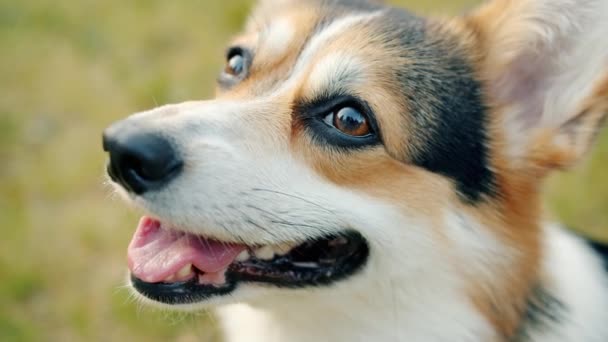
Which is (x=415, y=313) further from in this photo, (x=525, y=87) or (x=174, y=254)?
(x=525, y=87)

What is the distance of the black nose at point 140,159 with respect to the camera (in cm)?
235

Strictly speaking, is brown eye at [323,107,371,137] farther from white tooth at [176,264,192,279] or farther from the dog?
white tooth at [176,264,192,279]

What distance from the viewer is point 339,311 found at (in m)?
2.80

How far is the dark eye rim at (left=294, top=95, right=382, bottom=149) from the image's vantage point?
2680mm

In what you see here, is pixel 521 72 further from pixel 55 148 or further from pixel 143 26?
pixel 143 26

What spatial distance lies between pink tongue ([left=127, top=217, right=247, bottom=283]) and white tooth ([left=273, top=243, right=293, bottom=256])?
13cm

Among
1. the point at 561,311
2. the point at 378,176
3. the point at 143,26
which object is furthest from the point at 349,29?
the point at 143,26

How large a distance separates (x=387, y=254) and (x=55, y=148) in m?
4.03

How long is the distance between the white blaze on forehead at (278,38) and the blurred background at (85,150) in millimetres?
1406

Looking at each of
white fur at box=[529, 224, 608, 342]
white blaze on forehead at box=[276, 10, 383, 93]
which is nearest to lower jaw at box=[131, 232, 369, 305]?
white blaze on forehead at box=[276, 10, 383, 93]

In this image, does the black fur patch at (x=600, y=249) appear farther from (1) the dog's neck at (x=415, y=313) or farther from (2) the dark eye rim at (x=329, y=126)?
(2) the dark eye rim at (x=329, y=126)

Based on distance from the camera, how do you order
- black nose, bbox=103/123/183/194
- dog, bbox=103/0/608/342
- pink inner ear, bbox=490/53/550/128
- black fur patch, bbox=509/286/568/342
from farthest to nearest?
pink inner ear, bbox=490/53/550/128 < black fur patch, bbox=509/286/568/342 < dog, bbox=103/0/608/342 < black nose, bbox=103/123/183/194

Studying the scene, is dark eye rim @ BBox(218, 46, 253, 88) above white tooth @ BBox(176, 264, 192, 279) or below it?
above

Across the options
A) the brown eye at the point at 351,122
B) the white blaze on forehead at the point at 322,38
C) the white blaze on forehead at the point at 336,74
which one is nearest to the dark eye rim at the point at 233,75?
the white blaze on forehead at the point at 322,38
